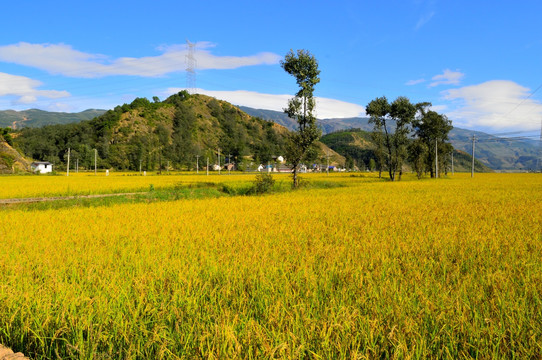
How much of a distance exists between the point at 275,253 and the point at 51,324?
3145 millimetres

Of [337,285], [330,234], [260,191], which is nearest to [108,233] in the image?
[330,234]

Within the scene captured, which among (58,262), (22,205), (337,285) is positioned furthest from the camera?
(22,205)

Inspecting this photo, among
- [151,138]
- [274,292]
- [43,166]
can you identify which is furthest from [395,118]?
[43,166]

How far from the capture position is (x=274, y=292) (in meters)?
3.49

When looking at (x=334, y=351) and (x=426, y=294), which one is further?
(x=426, y=294)

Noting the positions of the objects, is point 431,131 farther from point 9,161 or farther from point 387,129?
point 9,161

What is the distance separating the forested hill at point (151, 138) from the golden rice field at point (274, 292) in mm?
87846

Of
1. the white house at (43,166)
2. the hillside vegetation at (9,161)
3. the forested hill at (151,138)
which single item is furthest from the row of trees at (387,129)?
the white house at (43,166)

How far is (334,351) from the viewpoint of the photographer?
2338 millimetres

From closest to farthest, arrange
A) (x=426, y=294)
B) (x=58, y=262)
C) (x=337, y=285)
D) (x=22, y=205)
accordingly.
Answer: (x=426, y=294) → (x=337, y=285) → (x=58, y=262) → (x=22, y=205)

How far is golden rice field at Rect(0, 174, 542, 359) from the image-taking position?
2.42 m

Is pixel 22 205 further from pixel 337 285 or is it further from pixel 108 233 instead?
pixel 337 285

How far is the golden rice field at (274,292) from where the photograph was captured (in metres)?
2.42

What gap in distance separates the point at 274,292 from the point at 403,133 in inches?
1958
